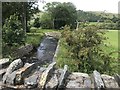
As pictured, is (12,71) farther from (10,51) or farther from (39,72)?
(10,51)

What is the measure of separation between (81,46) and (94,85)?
19.6 feet

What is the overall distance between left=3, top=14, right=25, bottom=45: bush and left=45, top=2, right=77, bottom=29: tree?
1503cm

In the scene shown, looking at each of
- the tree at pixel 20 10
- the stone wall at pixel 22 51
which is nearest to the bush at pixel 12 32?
the stone wall at pixel 22 51

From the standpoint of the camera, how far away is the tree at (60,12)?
1210 inches

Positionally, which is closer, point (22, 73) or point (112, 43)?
point (22, 73)

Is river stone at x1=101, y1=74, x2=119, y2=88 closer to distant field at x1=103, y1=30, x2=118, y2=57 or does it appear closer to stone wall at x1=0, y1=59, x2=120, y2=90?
stone wall at x1=0, y1=59, x2=120, y2=90

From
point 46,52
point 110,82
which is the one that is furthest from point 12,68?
point 46,52

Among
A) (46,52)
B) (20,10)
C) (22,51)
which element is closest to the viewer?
(22,51)

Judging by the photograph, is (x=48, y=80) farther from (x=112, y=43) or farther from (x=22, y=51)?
(x=22, y=51)

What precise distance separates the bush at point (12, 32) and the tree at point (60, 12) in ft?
49.3

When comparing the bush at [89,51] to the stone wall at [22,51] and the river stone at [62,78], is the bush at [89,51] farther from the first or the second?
the stone wall at [22,51]

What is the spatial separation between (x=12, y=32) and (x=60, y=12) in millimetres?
18553

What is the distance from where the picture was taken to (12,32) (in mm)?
14305

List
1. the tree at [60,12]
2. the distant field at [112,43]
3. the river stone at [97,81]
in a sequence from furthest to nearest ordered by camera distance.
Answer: the tree at [60,12], the distant field at [112,43], the river stone at [97,81]
